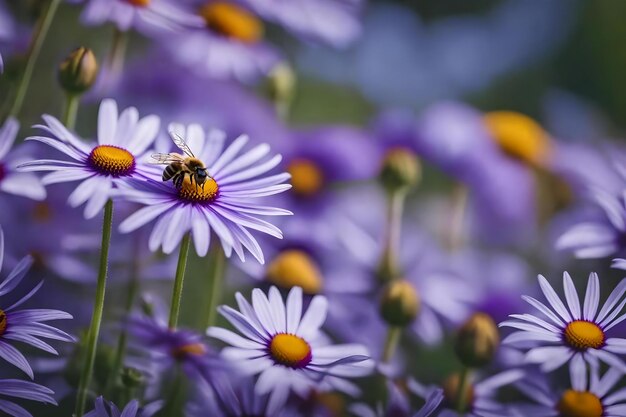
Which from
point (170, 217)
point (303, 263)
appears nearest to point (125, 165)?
point (170, 217)

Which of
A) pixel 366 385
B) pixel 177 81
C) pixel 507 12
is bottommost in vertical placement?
pixel 366 385

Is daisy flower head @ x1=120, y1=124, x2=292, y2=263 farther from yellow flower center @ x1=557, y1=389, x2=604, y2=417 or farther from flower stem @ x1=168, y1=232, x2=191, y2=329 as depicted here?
yellow flower center @ x1=557, y1=389, x2=604, y2=417

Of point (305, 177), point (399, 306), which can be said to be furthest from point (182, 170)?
point (305, 177)

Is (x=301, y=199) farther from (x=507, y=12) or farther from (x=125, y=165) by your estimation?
(x=507, y=12)

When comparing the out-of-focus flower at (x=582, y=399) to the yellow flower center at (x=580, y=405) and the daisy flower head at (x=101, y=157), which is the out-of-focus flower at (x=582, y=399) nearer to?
the yellow flower center at (x=580, y=405)

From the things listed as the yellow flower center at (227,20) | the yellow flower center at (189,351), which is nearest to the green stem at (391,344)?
the yellow flower center at (189,351)

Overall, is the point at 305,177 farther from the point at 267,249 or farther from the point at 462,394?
the point at 462,394
